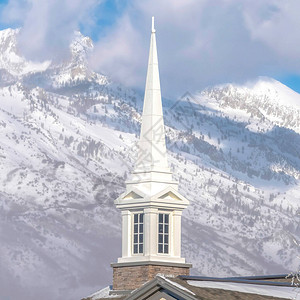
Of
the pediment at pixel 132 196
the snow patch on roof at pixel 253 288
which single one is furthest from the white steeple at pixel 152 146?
the snow patch on roof at pixel 253 288

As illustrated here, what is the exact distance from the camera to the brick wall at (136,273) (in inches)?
2419

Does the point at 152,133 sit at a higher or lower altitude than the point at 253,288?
higher

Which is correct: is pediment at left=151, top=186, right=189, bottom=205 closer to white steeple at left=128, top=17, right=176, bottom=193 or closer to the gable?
white steeple at left=128, top=17, right=176, bottom=193

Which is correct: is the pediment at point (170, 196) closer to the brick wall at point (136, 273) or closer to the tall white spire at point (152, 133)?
the tall white spire at point (152, 133)

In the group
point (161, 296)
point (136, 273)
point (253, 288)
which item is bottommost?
point (161, 296)

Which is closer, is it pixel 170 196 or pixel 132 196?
pixel 170 196

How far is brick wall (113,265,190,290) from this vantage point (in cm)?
6144

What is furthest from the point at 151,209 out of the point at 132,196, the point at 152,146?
the point at 152,146

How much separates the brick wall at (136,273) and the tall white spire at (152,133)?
4.90 m

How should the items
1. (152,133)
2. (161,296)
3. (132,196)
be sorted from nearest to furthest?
(161,296) → (132,196) → (152,133)

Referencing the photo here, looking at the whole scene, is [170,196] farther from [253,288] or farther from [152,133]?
[253,288]

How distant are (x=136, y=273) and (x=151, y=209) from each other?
3.10 metres

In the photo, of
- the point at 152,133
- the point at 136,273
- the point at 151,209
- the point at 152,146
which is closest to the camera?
the point at 136,273

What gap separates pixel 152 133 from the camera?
6550cm
